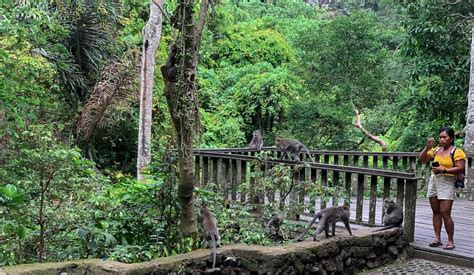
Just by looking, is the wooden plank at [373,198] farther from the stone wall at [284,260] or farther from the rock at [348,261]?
the rock at [348,261]

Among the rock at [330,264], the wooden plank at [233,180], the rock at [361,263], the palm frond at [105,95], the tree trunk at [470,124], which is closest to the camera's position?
the rock at [330,264]

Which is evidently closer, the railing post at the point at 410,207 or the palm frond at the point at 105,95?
the railing post at the point at 410,207

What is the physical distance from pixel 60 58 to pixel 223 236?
24.0 ft

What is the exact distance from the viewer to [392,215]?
18.2ft

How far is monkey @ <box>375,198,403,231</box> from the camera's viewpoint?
555cm

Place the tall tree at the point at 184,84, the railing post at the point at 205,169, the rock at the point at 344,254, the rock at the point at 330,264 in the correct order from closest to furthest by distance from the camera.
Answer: the tall tree at the point at 184,84 < the rock at the point at 330,264 < the rock at the point at 344,254 < the railing post at the point at 205,169

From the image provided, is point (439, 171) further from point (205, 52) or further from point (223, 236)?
point (205, 52)

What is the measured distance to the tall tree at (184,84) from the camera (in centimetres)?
439

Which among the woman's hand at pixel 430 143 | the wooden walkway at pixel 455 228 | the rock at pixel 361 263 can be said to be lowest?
the rock at pixel 361 263

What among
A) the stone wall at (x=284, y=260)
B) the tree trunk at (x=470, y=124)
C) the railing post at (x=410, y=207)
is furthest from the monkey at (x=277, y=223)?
the tree trunk at (x=470, y=124)

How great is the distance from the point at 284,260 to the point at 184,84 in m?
1.79

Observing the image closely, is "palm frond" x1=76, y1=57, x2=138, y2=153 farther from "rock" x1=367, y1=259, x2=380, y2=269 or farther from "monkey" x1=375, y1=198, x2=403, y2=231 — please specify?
"rock" x1=367, y1=259, x2=380, y2=269

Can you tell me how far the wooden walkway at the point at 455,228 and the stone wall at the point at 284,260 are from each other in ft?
1.27

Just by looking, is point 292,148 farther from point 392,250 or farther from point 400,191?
point 392,250
